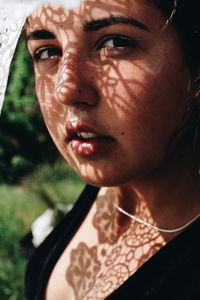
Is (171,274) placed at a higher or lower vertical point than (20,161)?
lower

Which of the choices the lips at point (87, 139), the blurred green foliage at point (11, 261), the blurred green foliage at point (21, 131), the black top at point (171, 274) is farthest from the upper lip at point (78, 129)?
the blurred green foliage at point (11, 261)

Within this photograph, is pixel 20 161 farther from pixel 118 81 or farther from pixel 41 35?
pixel 118 81

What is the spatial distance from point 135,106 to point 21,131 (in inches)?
73.4

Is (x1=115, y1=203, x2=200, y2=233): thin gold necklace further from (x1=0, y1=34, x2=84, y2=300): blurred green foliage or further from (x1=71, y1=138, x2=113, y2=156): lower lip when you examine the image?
(x1=0, y1=34, x2=84, y2=300): blurred green foliage

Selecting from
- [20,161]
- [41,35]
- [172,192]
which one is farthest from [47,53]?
[20,161]

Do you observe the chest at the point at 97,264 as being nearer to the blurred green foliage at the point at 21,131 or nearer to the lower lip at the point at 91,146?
the lower lip at the point at 91,146

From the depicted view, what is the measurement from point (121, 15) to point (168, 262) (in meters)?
0.71

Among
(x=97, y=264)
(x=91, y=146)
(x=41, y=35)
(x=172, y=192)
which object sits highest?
(x=41, y=35)

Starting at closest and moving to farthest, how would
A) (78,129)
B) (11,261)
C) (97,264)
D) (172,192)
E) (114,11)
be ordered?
(114,11), (78,129), (172,192), (97,264), (11,261)

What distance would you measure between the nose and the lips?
9 centimetres

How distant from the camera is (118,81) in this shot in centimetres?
101

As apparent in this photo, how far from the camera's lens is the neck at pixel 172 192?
122cm

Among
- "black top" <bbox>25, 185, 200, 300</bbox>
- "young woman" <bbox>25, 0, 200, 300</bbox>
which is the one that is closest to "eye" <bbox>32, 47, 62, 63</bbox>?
"young woman" <bbox>25, 0, 200, 300</bbox>

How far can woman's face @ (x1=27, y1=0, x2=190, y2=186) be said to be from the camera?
0.98 metres
